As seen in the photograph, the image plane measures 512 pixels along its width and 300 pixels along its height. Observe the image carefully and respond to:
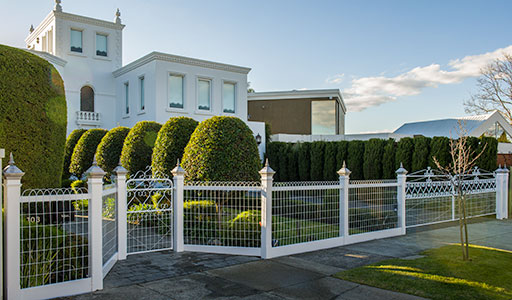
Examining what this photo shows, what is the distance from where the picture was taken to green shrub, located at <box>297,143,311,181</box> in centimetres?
1991

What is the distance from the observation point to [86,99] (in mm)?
23234

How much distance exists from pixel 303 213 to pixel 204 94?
14.8 metres

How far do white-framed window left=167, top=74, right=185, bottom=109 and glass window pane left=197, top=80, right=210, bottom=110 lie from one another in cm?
106

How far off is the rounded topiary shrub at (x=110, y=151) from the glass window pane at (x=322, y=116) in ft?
50.2

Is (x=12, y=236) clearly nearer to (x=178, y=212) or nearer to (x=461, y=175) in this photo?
(x=178, y=212)

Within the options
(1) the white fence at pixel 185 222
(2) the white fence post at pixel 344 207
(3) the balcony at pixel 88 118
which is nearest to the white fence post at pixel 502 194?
(1) the white fence at pixel 185 222

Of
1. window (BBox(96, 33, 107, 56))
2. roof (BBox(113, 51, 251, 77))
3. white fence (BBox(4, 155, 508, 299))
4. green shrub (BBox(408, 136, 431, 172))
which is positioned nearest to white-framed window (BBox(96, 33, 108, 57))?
window (BBox(96, 33, 107, 56))

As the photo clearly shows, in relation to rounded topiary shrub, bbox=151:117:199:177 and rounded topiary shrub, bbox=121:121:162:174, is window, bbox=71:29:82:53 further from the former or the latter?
rounded topiary shrub, bbox=151:117:199:177

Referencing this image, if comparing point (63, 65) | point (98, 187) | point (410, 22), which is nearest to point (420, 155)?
point (410, 22)

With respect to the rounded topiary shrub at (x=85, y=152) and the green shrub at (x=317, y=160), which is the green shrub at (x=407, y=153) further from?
the rounded topiary shrub at (x=85, y=152)

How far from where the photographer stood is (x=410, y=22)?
13.6m

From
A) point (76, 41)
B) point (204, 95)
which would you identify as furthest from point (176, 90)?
point (76, 41)

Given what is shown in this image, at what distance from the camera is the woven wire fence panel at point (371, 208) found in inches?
342

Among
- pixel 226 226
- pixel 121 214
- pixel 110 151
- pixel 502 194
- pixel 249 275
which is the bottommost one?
pixel 249 275
